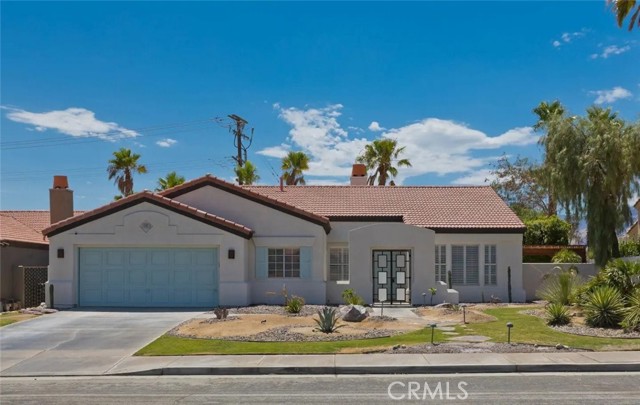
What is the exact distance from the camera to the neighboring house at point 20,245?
24609 mm

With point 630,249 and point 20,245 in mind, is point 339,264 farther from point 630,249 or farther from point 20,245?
point 630,249

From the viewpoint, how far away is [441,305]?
22.1 meters

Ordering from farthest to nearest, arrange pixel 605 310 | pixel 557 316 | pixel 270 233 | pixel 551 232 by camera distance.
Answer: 1. pixel 551 232
2. pixel 270 233
3. pixel 557 316
4. pixel 605 310

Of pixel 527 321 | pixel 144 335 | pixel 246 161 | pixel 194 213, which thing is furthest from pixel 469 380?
pixel 246 161

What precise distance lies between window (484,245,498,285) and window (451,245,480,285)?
35 cm

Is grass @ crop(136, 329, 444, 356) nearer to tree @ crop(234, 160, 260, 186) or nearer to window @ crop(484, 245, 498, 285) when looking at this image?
window @ crop(484, 245, 498, 285)

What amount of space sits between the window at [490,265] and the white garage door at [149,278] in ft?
36.5

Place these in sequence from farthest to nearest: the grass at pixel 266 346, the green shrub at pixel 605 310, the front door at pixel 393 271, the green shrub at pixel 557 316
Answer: the front door at pixel 393 271
the green shrub at pixel 557 316
the green shrub at pixel 605 310
the grass at pixel 266 346

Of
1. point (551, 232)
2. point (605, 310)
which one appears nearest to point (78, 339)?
point (605, 310)

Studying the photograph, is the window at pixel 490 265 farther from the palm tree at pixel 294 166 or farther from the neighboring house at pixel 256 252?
the palm tree at pixel 294 166

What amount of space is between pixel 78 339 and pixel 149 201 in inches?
306

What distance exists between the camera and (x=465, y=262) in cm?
2592

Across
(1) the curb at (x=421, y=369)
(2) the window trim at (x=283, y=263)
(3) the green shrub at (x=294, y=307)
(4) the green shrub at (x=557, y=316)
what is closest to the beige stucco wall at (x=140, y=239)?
(2) the window trim at (x=283, y=263)

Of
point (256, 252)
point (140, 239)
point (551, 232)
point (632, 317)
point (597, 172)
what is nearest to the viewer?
point (632, 317)
